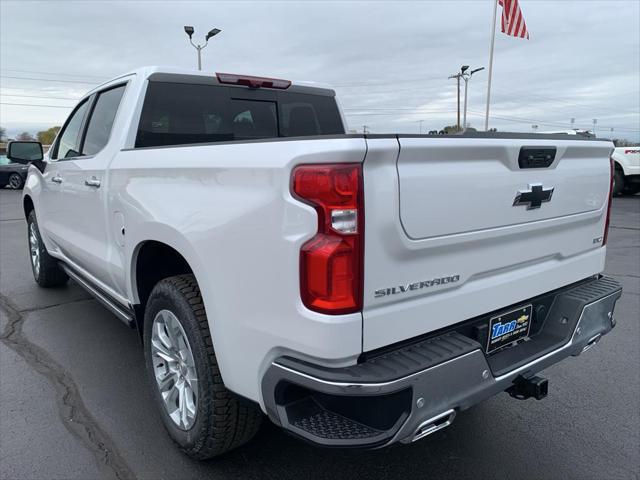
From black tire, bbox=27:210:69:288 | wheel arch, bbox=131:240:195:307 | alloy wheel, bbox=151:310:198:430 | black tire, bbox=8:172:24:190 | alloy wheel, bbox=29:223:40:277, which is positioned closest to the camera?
alloy wheel, bbox=151:310:198:430

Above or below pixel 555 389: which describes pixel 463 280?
above

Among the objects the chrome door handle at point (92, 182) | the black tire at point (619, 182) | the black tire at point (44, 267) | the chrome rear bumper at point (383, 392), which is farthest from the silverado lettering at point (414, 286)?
the black tire at point (619, 182)

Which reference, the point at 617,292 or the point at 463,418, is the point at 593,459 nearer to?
the point at 463,418

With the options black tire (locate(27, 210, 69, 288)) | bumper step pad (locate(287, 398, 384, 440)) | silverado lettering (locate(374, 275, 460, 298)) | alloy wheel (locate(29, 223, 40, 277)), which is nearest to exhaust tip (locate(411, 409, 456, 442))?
bumper step pad (locate(287, 398, 384, 440))

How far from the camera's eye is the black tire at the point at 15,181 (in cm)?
2088

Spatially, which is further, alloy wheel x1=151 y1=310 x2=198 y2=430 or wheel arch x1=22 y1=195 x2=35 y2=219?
wheel arch x1=22 y1=195 x2=35 y2=219

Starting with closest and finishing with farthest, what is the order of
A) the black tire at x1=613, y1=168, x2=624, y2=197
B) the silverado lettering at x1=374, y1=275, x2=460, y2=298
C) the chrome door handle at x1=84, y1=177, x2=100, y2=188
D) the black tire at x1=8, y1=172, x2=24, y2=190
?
the silverado lettering at x1=374, y1=275, x2=460, y2=298 → the chrome door handle at x1=84, y1=177, x2=100, y2=188 → the black tire at x1=613, y1=168, x2=624, y2=197 → the black tire at x1=8, y1=172, x2=24, y2=190

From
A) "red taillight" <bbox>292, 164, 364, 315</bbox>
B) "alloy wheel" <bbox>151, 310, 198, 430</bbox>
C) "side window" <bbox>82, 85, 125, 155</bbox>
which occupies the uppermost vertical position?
"side window" <bbox>82, 85, 125, 155</bbox>

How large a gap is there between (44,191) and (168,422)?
3078 millimetres

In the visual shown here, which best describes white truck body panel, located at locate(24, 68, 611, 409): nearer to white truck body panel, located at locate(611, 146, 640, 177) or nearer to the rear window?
the rear window

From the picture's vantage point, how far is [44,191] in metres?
4.81

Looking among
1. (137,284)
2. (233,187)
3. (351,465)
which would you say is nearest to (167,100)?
(137,284)

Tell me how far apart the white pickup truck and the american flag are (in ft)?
56.6

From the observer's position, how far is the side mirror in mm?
4945
